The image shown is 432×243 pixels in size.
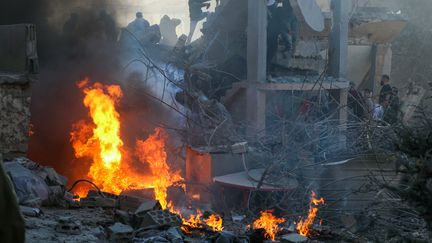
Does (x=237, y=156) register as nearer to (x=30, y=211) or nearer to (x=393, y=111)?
(x=30, y=211)

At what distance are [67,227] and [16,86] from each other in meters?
2.85

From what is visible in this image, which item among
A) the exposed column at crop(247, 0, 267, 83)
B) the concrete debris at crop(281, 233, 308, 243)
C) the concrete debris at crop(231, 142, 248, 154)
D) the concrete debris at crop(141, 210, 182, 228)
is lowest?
the concrete debris at crop(281, 233, 308, 243)

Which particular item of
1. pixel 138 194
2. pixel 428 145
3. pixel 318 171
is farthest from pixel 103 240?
pixel 428 145

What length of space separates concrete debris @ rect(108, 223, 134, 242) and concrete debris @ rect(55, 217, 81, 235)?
15.3 inches

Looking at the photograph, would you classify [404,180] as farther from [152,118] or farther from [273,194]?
[152,118]

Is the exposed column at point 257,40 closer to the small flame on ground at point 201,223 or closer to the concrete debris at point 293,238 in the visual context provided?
the small flame on ground at point 201,223

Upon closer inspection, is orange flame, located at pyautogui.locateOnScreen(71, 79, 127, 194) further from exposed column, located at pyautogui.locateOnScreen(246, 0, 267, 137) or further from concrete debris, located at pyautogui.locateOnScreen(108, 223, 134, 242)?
concrete debris, located at pyautogui.locateOnScreen(108, 223, 134, 242)

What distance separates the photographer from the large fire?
9883mm

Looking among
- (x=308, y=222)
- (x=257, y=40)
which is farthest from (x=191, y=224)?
(x=257, y=40)

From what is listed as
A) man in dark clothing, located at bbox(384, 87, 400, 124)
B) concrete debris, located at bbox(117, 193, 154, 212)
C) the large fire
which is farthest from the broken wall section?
man in dark clothing, located at bbox(384, 87, 400, 124)

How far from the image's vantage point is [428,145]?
12.8 ft

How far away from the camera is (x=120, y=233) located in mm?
6387

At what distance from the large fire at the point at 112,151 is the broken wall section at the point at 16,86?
2.13 m

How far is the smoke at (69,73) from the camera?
1186 cm
